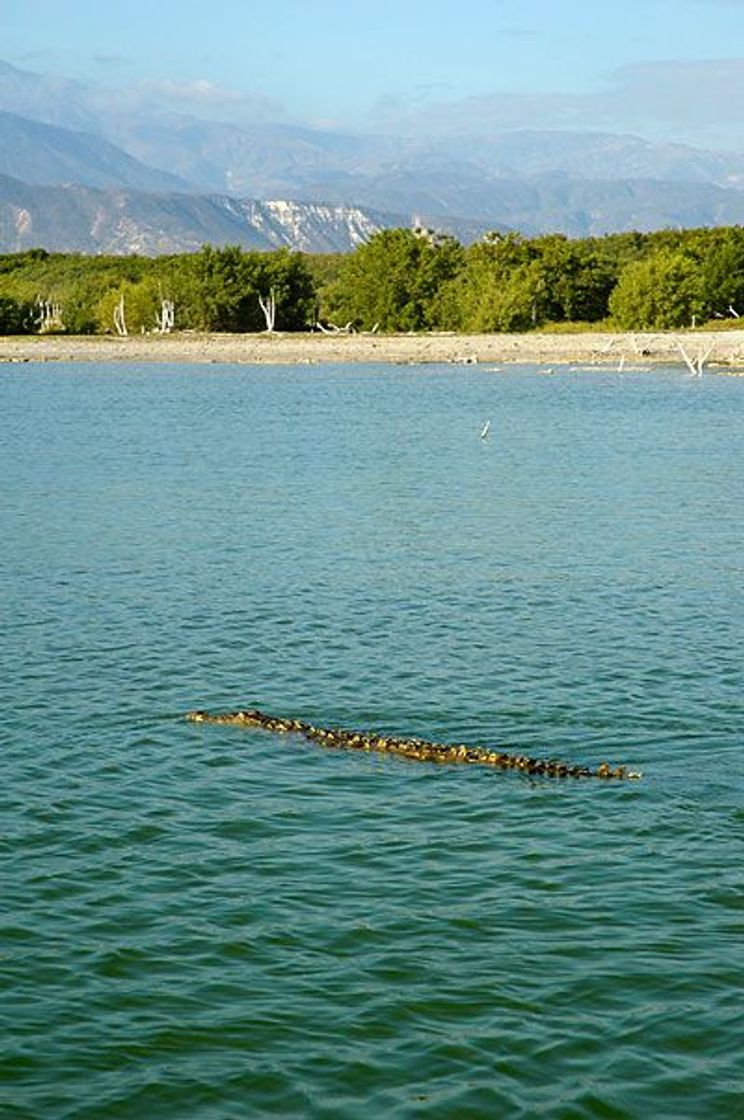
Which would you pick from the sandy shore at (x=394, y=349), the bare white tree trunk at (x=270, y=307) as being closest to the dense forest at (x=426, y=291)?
the bare white tree trunk at (x=270, y=307)

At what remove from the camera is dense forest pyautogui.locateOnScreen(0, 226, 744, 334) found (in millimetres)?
105188

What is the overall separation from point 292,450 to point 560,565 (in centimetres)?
2143

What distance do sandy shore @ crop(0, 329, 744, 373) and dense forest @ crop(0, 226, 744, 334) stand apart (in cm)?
372

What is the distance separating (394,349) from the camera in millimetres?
99688

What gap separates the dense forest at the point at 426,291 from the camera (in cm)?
10519

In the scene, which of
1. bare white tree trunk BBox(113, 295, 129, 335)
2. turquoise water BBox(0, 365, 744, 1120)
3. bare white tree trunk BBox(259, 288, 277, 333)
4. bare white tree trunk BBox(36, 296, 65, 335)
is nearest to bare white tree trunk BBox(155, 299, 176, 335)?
bare white tree trunk BBox(113, 295, 129, 335)

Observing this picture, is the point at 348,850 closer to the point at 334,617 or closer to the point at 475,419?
the point at 334,617

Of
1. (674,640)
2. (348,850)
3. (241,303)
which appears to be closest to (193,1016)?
(348,850)

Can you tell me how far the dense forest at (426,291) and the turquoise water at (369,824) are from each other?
76.9 metres

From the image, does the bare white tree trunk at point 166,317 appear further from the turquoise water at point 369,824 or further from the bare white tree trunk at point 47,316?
the turquoise water at point 369,824

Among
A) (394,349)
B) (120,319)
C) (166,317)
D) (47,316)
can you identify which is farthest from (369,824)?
(47,316)

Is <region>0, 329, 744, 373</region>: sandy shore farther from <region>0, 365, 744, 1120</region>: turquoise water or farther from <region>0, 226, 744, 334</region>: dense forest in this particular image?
<region>0, 365, 744, 1120</region>: turquoise water

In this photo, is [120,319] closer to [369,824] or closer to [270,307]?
[270,307]

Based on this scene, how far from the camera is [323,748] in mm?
15031
